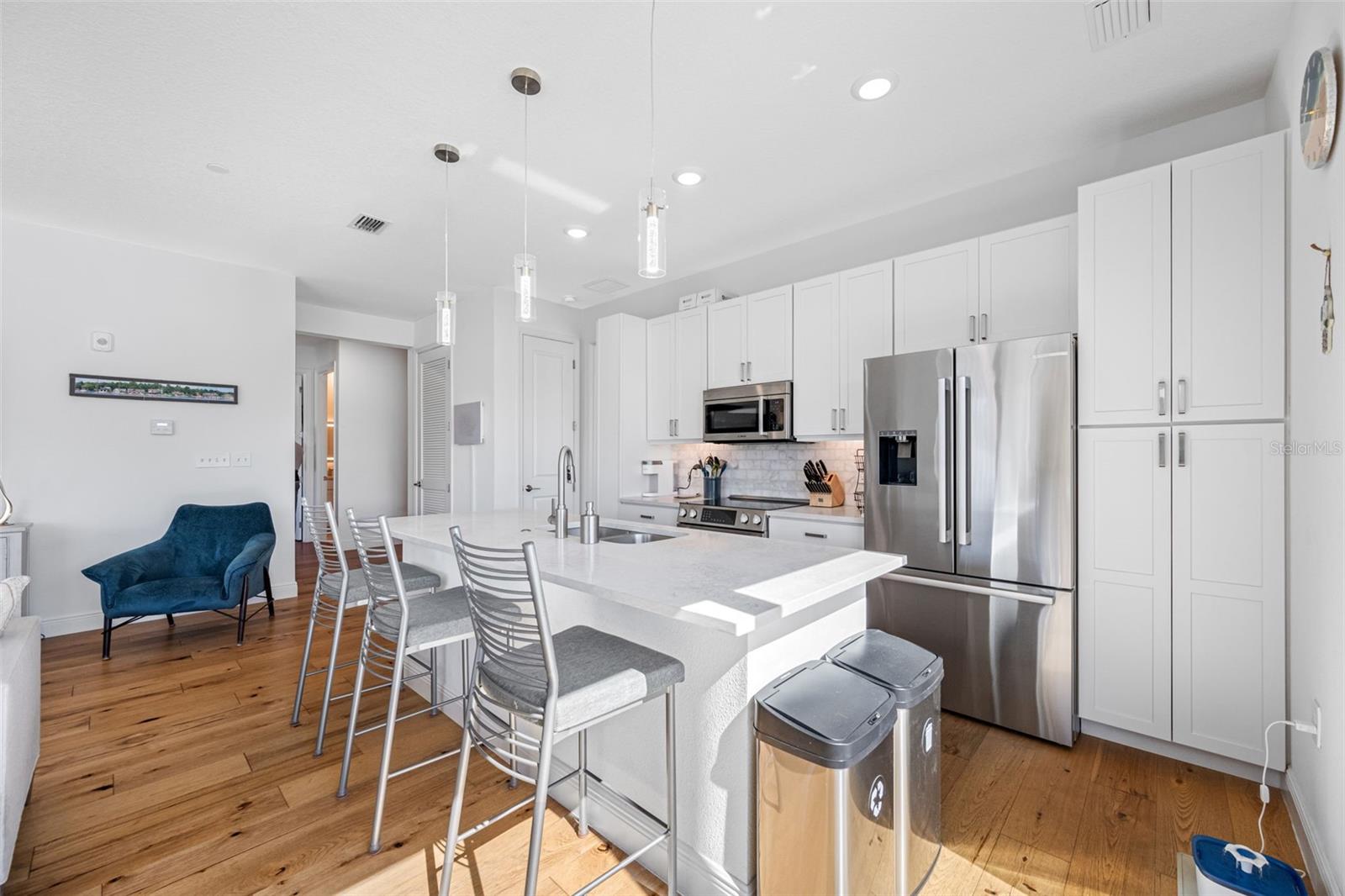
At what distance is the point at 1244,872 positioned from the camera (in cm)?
141

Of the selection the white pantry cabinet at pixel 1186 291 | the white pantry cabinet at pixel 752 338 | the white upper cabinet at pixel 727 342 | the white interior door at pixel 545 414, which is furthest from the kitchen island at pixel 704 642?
the white interior door at pixel 545 414

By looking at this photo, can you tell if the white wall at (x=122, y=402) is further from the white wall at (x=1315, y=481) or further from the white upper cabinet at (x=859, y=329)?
the white wall at (x=1315, y=481)

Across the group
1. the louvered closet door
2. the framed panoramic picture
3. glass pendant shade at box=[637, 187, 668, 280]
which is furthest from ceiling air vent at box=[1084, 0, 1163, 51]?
the framed panoramic picture

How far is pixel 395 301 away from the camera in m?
5.51

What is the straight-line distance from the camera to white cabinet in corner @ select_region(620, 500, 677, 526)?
14.0ft

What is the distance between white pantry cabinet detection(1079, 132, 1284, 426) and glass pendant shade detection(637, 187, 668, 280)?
1878mm

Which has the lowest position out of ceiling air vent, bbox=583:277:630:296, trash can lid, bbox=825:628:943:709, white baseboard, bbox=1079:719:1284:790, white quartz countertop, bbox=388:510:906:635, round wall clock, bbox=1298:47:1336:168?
white baseboard, bbox=1079:719:1284:790

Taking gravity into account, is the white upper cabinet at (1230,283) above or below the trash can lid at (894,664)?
above

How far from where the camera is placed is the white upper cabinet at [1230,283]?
2.10m

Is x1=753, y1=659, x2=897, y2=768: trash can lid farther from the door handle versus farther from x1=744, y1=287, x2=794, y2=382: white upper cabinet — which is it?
x1=744, y1=287, x2=794, y2=382: white upper cabinet

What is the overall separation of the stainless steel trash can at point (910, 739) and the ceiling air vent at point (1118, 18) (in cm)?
218

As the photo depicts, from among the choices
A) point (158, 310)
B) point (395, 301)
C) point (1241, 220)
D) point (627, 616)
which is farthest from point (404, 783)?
point (395, 301)

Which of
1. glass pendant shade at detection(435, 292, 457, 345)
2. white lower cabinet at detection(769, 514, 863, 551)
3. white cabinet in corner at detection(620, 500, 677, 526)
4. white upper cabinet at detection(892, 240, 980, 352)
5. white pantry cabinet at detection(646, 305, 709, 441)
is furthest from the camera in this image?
white pantry cabinet at detection(646, 305, 709, 441)

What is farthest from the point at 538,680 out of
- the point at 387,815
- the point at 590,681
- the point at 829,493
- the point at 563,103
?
the point at 829,493
